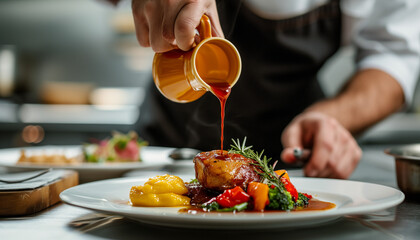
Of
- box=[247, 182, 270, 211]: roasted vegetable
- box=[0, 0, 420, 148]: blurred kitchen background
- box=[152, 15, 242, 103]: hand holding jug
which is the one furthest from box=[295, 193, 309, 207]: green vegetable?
box=[0, 0, 420, 148]: blurred kitchen background

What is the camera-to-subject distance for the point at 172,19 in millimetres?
1302

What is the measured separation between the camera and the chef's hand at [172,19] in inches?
49.2

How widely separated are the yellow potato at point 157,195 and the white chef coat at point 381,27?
159cm

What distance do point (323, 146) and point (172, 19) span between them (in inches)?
37.5

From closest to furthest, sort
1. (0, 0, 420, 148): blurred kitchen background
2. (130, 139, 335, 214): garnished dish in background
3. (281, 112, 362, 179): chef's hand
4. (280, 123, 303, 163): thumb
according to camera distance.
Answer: (130, 139, 335, 214): garnished dish in background < (281, 112, 362, 179): chef's hand < (280, 123, 303, 163): thumb < (0, 0, 420, 148): blurred kitchen background

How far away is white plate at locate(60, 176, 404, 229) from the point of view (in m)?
0.90

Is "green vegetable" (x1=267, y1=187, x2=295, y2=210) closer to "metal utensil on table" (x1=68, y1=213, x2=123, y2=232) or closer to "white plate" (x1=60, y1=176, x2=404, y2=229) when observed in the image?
"white plate" (x1=60, y1=176, x2=404, y2=229)

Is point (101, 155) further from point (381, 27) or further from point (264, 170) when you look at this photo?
point (381, 27)

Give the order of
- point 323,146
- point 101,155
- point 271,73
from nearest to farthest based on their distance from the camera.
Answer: point 323,146
point 101,155
point 271,73

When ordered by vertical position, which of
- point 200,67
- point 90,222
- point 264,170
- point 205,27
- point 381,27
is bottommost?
point 90,222

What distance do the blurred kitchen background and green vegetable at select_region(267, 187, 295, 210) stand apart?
16.3ft

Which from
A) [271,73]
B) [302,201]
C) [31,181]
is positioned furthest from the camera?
[271,73]

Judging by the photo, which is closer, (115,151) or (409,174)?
(409,174)

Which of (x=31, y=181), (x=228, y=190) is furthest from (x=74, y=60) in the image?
(x=228, y=190)
